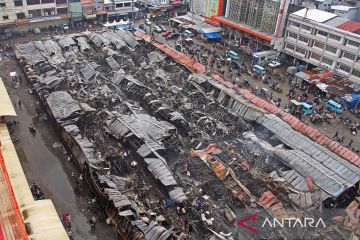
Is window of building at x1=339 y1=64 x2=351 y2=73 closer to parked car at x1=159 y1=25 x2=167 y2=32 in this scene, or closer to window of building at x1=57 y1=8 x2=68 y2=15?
parked car at x1=159 y1=25 x2=167 y2=32

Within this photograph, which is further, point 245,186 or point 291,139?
point 291,139

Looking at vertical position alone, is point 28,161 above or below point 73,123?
below

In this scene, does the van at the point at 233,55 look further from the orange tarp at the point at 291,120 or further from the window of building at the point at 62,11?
the window of building at the point at 62,11

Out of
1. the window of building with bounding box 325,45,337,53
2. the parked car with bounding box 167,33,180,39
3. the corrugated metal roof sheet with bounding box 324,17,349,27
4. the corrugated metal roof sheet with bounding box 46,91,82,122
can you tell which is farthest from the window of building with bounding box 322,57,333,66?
the corrugated metal roof sheet with bounding box 46,91,82,122

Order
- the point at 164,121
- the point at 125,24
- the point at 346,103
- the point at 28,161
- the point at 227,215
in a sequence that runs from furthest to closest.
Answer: the point at 125,24 → the point at 346,103 → the point at 164,121 → the point at 28,161 → the point at 227,215

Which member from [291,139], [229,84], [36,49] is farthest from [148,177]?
[36,49]

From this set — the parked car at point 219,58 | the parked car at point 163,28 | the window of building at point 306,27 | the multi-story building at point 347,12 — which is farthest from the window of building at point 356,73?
the parked car at point 163,28

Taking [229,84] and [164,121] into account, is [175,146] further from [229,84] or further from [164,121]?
[229,84]
